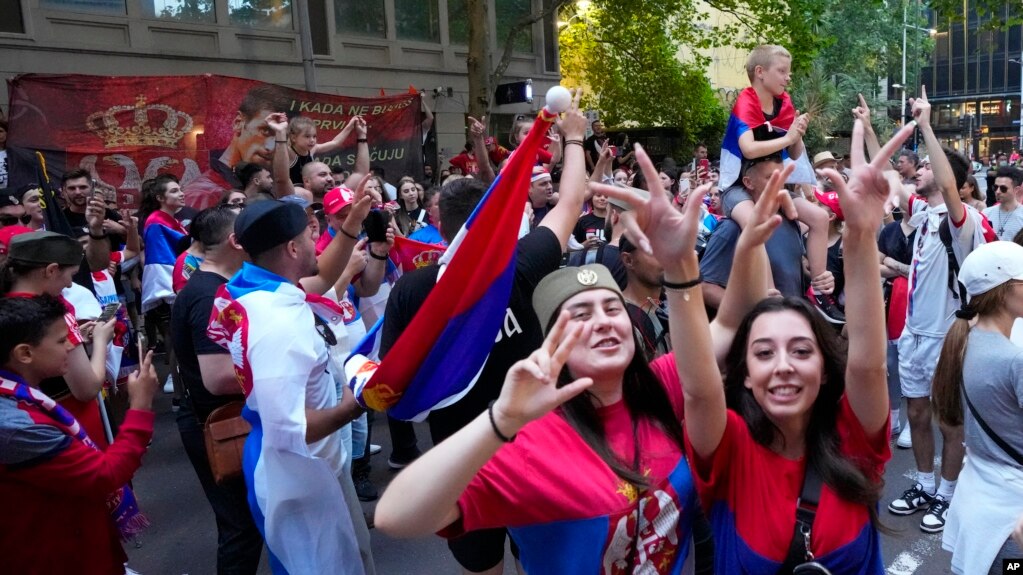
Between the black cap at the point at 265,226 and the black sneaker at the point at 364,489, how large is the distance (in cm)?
268

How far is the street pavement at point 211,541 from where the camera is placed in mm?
4434

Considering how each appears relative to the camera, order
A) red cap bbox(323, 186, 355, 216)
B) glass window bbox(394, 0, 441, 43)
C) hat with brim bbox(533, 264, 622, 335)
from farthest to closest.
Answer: glass window bbox(394, 0, 441, 43), red cap bbox(323, 186, 355, 216), hat with brim bbox(533, 264, 622, 335)

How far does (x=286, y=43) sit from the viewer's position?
16547 mm

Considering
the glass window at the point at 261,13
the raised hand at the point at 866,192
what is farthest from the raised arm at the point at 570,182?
the glass window at the point at 261,13

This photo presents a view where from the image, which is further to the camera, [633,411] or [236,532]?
[236,532]

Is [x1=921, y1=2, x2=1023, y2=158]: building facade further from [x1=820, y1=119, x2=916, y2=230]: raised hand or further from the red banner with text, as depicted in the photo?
[x1=820, y1=119, x2=916, y2=230]: raised hand

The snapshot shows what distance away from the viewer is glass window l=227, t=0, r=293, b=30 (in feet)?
51.9

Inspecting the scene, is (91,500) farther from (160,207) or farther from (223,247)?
(160,207)

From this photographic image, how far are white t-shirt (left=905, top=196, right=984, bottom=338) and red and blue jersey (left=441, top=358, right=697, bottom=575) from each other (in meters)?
4.08

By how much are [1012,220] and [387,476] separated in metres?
6.14

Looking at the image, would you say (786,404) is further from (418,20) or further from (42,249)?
(418,20)

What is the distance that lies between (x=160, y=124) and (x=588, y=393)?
9963 millimetres

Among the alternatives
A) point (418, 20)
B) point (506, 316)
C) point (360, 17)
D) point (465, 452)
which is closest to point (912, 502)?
point (506, 316)

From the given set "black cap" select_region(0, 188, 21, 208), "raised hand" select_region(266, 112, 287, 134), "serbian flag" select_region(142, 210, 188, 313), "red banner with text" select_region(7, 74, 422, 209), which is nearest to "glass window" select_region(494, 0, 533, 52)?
"red banner with text" select_region(7, 74, 422, 209)
